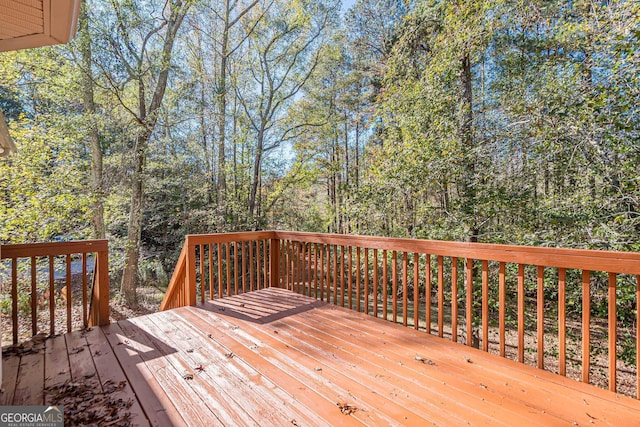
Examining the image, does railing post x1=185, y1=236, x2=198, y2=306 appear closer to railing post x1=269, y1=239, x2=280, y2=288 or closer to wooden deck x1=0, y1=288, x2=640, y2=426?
wooden deck x1=0, y1=288, x2=640, y2=426

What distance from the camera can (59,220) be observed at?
595 cm

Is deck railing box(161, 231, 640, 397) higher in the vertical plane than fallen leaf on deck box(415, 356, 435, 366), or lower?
higher

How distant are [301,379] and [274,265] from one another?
256 cm

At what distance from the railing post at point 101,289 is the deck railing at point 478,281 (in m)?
0.84

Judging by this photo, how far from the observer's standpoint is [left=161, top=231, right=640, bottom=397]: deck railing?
1865 mm

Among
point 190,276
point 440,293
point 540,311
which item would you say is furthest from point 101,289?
point 540,311

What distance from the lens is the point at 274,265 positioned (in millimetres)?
4402

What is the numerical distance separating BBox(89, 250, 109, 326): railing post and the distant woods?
13.5ft

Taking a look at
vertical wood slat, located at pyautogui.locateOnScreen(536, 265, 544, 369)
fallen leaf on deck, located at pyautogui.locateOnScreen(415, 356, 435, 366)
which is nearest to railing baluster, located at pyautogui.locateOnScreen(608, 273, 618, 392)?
vertical wood slat, located at pyautogui.locateOnScreen(536, 265, 544, 369)

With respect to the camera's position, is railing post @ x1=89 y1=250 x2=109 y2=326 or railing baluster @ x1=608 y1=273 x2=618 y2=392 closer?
railing baluster @ x1=608 y1=273 x2=618 y2=392

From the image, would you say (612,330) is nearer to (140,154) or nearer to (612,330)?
(612,330)

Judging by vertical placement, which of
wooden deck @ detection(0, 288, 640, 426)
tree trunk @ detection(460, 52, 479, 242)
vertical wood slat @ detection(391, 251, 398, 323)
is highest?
tree trunk @ detection(460, 52, 479, 242)

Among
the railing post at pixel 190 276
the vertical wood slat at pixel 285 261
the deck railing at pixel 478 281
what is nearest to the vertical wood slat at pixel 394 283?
the deck railing at pixel 478 281

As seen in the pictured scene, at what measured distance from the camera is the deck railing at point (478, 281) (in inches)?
73.4
